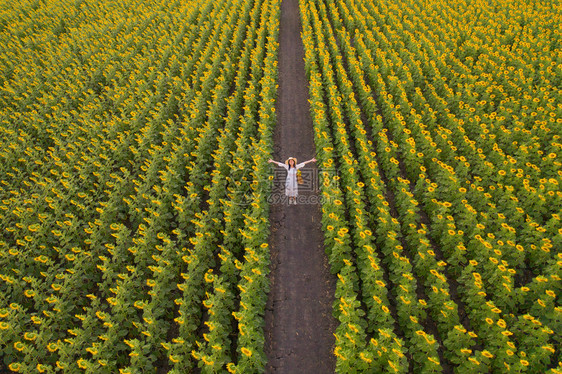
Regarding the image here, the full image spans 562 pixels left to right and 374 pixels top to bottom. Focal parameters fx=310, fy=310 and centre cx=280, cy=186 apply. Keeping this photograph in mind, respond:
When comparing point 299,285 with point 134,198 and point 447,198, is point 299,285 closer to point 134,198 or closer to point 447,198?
point 447,198

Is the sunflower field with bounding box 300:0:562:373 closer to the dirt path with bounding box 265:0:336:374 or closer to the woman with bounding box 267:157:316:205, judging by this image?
the dirt path with bounding box 265:0:336:374

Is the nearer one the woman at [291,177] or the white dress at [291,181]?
the woman at [291,177]

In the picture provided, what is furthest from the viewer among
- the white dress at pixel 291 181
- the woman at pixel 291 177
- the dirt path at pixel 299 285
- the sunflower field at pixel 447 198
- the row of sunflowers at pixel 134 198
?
the white dress at pixel 291 181

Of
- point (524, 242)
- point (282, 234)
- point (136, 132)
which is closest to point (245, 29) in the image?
point (136, 132)

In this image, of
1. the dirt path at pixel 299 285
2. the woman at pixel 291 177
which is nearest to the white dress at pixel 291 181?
the woman at pixel 291 177

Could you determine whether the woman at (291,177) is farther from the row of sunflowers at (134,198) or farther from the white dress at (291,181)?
the row of sunflowers at (134,198)

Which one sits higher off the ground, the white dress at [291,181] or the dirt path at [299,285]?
the white dress at [291,181]

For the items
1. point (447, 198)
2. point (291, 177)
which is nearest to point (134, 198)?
point (291, 177)

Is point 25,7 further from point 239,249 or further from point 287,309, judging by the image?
point 287,309
